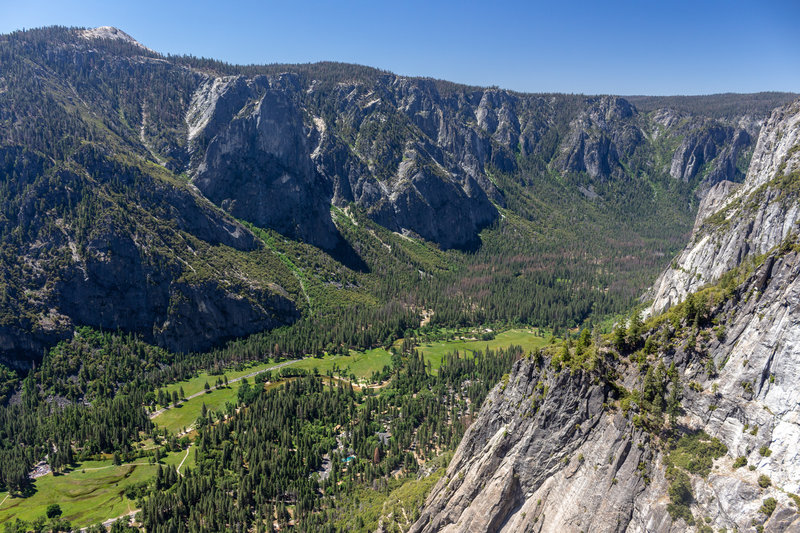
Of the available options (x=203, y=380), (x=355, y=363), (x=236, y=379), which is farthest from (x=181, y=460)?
(x=355, y=363)

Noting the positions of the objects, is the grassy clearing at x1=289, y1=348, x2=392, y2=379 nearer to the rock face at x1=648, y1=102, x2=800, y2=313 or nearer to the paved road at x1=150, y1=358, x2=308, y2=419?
the paved road at x1=150, y1=358, x2=308, y2=419

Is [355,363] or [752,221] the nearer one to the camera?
[752,221]

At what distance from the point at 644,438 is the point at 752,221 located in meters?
111

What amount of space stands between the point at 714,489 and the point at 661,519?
633cm

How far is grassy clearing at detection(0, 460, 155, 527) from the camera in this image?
99300 millimetres

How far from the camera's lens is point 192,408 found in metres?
146

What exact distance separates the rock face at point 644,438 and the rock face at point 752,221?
267 ft

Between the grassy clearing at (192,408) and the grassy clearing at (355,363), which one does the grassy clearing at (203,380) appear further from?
the grassy clearing at (355,363)

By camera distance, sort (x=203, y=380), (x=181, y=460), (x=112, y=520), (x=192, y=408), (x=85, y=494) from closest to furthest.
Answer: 1. (x=112, y=520)
2. (x=85, y=494)
3. (x=181, y=460)
4. (x=192, y=408)
5. (x=203, y=380)

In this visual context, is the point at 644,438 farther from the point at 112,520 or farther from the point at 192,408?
the point at 192,408

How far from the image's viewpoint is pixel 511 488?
197 feet

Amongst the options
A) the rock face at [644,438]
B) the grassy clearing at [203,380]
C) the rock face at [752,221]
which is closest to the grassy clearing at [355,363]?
the grassy clearing at [203,380]

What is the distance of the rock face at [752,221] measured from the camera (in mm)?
120719

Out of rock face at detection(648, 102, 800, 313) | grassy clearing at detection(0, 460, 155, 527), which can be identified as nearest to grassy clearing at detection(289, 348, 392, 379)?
grassy clearing at detection(0, 460, 155, 527)
